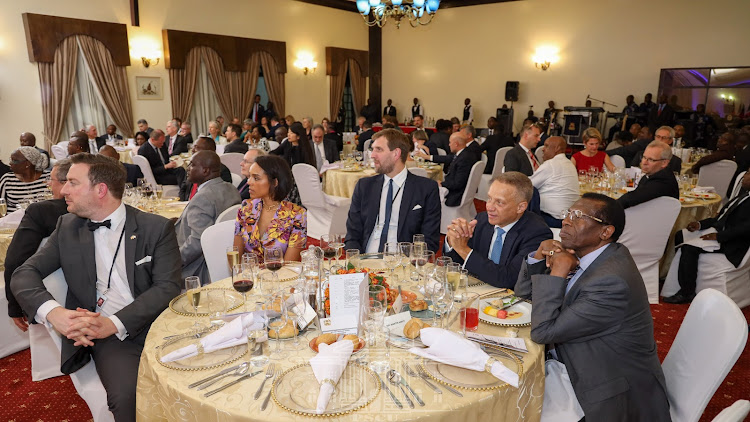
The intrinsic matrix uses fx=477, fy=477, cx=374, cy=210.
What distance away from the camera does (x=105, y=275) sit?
7.89 feet

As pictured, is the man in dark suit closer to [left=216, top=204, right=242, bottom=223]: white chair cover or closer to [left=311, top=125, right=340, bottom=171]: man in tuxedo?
[left=311, top=125, right=340, bottom=171]: man in tuxedo

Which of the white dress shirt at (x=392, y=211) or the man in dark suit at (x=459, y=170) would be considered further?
the man in dark suit at (x=459, y=170)

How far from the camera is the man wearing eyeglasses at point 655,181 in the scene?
13.0 ft

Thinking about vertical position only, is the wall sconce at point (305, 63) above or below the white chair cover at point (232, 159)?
above

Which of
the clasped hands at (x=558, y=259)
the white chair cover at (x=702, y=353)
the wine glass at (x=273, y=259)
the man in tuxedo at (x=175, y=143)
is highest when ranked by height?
the man in tuxedo at (x=175, y=143)

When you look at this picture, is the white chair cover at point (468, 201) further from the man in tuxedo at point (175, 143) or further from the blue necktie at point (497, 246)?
the man in tuxedo at point (175, 143)

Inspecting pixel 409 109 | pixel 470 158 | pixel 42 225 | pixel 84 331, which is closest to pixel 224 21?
pixel 409 109

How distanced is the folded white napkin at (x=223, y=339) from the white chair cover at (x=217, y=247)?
1123mm

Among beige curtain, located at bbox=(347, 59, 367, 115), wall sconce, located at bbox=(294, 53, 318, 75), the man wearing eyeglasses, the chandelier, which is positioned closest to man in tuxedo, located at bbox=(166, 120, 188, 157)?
the chandelier

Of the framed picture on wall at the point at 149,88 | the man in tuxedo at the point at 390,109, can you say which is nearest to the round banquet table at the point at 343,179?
the framed picture on wall at the point at 149,88

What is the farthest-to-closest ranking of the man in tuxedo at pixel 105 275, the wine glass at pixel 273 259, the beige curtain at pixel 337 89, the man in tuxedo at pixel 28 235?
the beige curtain at pixel 337 89
the man in tuxedo at pixel 28 235
the wine glass at pixel 273 259
the man in tuxedo at pixel 105 275

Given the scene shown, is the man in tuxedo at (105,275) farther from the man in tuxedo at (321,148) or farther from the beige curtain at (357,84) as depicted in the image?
the beige curtain at (357,84)

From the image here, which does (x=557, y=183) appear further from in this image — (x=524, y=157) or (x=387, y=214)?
(x=387, y=214)

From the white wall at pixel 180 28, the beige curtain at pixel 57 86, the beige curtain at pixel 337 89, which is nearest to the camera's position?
the white wall at pixel 180 28
